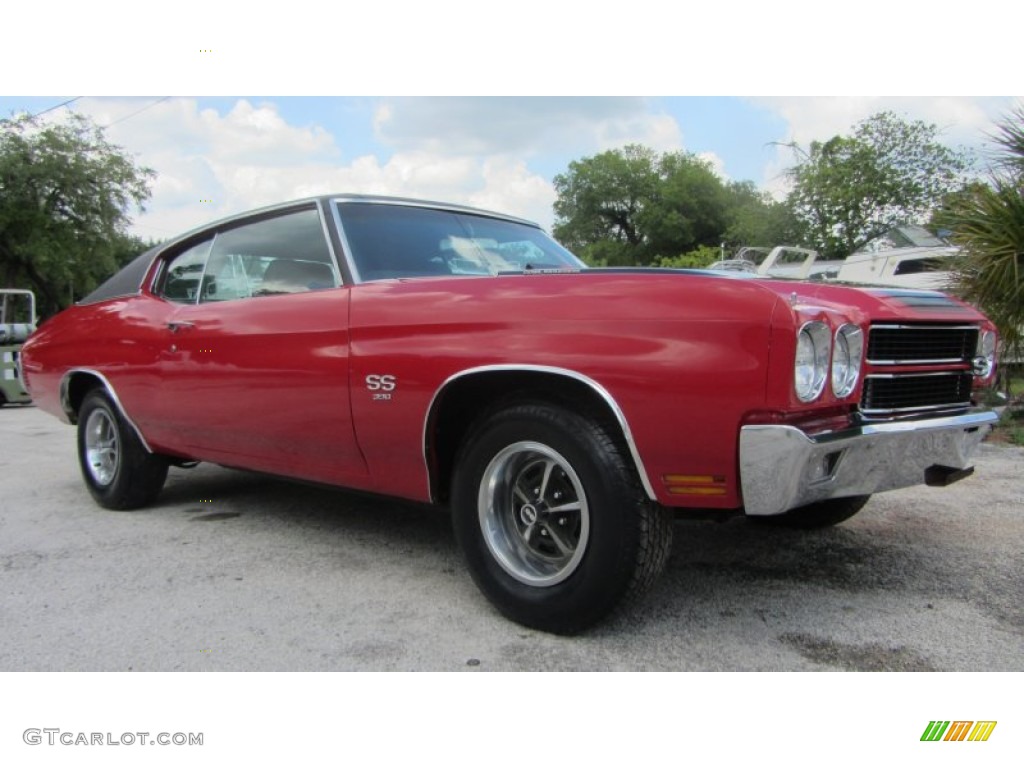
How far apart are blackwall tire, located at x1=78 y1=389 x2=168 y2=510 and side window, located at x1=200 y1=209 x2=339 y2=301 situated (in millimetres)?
1018

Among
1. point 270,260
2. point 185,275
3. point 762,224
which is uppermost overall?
point 270,260

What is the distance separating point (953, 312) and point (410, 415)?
1.99 metres

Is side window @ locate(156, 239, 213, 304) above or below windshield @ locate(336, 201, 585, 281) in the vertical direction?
below

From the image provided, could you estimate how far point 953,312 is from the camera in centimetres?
298

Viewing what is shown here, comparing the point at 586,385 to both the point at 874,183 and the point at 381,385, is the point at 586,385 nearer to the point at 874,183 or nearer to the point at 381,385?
the point at 381,385

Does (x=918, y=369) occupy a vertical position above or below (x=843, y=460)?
above

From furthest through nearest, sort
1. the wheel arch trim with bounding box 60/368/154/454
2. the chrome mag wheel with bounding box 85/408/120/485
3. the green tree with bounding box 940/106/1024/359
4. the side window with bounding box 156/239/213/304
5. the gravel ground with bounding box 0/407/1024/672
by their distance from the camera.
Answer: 1. the green tree with bounding box 940/106/1024/359
2. the chrome mag wheel with bounding box 85/408/120/485
3. the wheel arch trim with bounding box 60/368/154/454
4. the side window with bounding box 156/239/213/304
5. the gravel ground with bounding box 0/407/1024/672

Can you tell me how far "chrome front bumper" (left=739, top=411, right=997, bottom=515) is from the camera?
7.52ft

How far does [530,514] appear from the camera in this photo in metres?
2.81

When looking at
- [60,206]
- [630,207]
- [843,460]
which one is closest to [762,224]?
[630,207]

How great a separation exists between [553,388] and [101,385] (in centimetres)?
330

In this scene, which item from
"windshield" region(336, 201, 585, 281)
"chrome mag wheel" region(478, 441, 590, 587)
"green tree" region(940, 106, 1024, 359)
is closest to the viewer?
"chrome mag wheel" region(478, 441, 590, 587)

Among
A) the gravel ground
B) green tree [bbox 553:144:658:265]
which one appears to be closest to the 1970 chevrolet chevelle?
the gravel ground

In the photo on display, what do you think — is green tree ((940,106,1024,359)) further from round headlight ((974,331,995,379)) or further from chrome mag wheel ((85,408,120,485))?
chrome mag wheel ((85,408,120,485))
